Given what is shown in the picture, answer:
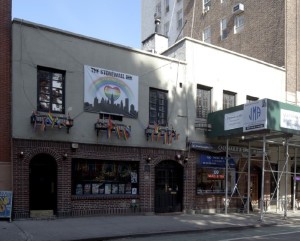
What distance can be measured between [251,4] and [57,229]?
19.4m

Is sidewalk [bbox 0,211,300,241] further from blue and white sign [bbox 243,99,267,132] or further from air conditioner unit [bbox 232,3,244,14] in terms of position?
air conditioner unit [bbox 232,3,244,14]

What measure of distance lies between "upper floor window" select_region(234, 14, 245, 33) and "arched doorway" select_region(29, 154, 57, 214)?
16786 mm

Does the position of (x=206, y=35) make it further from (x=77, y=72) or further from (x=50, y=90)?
(x=50, y=90)

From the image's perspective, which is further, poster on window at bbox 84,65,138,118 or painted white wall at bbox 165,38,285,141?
painted white wall at bbox 165,38,285,141

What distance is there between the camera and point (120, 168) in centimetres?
1670

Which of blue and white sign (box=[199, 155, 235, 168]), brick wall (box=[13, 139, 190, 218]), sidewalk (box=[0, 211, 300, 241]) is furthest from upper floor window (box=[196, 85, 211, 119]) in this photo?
sidewalk (box=[0, 211, 300, 241])

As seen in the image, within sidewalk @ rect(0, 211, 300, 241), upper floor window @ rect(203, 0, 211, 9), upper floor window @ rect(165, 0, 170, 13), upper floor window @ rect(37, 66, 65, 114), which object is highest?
upper floor window @ rect(165, 0, 170, 13)

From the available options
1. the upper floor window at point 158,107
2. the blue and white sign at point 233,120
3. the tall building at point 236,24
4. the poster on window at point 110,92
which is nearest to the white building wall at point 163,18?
the tall building at point 236,24

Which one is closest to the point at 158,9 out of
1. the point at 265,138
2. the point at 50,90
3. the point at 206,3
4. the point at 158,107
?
the point at 206,3

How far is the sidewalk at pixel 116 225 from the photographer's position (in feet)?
37.9

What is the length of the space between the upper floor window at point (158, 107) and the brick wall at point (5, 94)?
6.07m

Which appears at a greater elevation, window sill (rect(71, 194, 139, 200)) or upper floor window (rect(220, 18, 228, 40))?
upper floor window (rect(220, 18, 228, 40))

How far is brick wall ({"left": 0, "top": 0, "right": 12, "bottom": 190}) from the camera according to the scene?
14078 mm

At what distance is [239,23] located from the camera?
26938 millimetres
